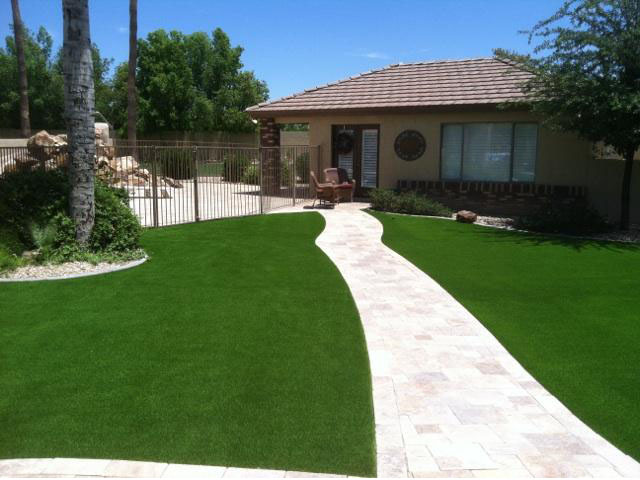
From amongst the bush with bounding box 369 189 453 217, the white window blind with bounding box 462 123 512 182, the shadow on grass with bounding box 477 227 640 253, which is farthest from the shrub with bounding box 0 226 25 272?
the white window blind with bounding box 462 123 512 182

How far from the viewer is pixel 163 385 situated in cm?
475

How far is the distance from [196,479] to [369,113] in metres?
14.9

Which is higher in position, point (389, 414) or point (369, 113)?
point (369, 113)

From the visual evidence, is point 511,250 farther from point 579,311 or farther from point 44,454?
point 44,454

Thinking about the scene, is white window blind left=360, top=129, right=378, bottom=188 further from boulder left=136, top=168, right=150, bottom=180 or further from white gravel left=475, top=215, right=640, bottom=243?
boulder left=136, top=168, right=150, bottom=180

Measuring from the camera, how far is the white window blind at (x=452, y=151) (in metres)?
16.6

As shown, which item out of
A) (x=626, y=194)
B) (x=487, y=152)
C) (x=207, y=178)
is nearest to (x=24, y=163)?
(x=207, y=178)

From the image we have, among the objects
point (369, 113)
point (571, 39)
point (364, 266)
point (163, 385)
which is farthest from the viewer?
point (369, 113)

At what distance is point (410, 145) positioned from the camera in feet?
56.5

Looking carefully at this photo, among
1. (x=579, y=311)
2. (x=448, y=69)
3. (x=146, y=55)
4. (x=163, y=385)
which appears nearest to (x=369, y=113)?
(x=448, y=69)

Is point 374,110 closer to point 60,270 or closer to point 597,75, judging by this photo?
point 597,75

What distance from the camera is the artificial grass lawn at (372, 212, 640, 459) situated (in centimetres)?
470

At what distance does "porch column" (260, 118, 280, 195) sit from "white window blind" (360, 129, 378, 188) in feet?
8.86

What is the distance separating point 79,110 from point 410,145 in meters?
10.3
